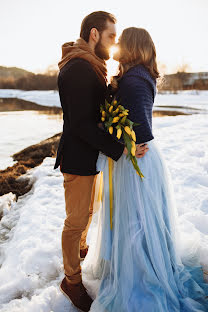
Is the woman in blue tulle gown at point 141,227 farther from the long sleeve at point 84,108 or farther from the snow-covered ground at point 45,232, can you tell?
the snow-covered ground at point 45,232

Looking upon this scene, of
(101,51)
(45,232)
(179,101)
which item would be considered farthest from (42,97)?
(101,51)

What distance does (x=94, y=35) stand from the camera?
5.76 ft

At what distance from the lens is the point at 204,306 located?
1.68m

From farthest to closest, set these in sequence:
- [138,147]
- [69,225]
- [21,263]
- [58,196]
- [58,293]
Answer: [58,196] → [21,263] → [58,293] → [69,225] → [138,147]

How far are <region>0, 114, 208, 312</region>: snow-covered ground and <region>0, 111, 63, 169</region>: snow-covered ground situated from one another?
2.16 m

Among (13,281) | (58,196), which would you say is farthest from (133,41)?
(58,196)

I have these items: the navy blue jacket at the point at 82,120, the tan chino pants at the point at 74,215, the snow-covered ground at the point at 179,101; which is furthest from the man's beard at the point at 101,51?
the snow-covered ground at the point at 179,101

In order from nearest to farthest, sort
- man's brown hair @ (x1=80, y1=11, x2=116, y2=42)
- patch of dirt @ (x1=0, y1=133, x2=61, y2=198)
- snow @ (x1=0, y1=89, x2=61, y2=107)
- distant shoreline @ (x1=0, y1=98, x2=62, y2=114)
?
man's brown hair @ (x1=80, y1=11, x2=116, y2=42) < patch of dirt @ (x1=0, y1=133, x2=61, y2=198) < distant shoreline @ (x1=0, y1=98, x2=62, y2=114) < snow @ (x1=0, y1=89, x2=61, y2=107)

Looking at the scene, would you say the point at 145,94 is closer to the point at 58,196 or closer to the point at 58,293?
the point at 58,293

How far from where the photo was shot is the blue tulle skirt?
165 centimetres

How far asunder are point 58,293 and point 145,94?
1556 mm

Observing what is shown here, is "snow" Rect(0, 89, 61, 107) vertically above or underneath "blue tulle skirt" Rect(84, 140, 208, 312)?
above

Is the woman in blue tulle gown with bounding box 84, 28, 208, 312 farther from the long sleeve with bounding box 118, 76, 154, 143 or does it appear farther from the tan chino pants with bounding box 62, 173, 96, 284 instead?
the tan chino pants with bounding box 62, 173, 96, 284

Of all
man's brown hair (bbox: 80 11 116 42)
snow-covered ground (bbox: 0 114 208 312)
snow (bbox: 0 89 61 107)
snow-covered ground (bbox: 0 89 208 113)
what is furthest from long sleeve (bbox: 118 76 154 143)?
snow (bbox: 0 89 61 107)
